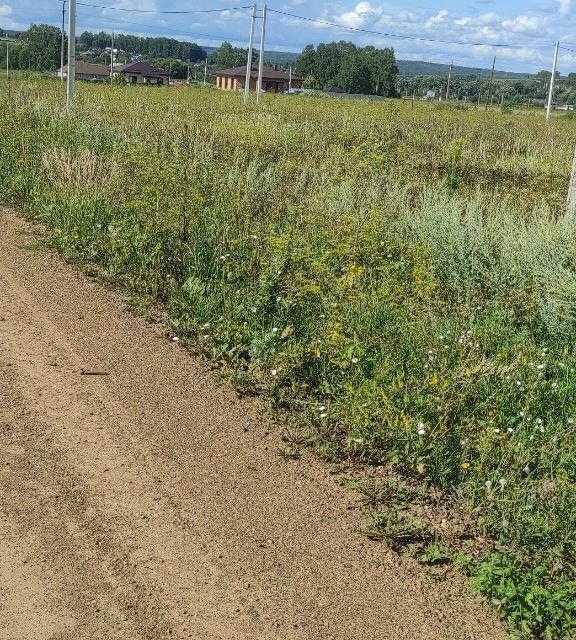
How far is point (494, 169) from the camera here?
1560 centimetres

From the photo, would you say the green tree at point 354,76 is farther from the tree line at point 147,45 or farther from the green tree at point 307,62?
the tree line at point 147,45

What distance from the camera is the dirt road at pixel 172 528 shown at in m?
3.08

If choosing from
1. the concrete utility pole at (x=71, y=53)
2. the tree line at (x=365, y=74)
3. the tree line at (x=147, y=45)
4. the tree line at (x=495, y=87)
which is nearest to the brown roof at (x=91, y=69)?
the tree line at (x=365, y=74)

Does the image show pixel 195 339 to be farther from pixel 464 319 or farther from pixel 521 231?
pixel 521 231

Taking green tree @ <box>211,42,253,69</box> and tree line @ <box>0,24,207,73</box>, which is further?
green tree @ <box>211,42,253,69</box>

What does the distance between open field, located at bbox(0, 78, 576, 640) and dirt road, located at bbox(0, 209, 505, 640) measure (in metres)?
0.24

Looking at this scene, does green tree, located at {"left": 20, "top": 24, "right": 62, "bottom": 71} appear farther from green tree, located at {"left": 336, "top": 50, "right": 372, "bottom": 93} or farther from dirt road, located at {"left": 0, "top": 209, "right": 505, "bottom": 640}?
dirt road, located at {"left": 0, "top": 209, "right": 505, "bottom": 640}

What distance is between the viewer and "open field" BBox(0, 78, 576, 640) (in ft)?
12.3

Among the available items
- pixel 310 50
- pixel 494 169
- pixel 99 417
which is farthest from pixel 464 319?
pixel 310 50

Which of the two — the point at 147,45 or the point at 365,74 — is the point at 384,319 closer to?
the point at 365,74

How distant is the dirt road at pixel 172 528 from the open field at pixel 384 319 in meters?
0.24

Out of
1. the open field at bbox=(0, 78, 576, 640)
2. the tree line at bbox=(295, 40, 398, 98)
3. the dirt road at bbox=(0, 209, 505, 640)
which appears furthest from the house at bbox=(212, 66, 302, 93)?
the dirt road at bbox=(0, 209, 505, 640)

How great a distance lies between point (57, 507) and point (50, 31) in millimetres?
115444

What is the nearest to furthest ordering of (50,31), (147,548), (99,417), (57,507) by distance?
(147,548) < (57,507) < (99,417) < (50,31)
